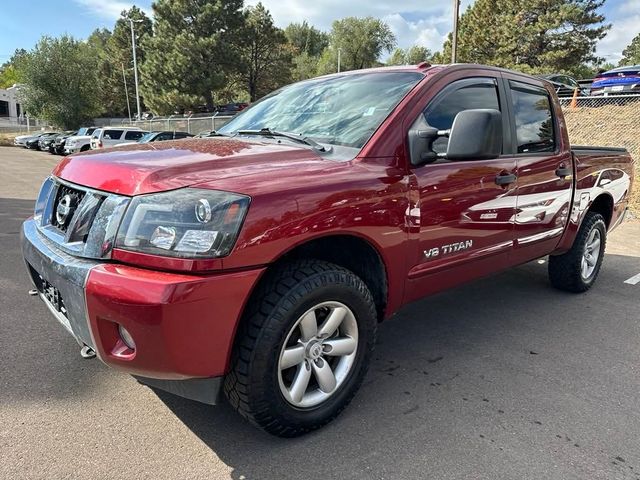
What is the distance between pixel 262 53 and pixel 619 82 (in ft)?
110

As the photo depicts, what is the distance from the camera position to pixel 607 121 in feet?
49.4

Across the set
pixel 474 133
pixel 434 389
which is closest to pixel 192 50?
pixel 474 133

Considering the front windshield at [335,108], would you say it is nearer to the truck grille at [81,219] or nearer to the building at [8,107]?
the truck grille at [81,219]

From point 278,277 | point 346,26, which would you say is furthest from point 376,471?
point 346,26

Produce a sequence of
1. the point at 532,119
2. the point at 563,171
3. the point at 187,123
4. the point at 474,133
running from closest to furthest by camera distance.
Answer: the point at 474,133, the point at 532,119, the point at 563,171, the point at 187,123

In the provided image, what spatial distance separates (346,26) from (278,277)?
6155cm

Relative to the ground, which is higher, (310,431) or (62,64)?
(62,64)

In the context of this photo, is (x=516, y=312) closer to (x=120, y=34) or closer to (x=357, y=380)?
(x=357, y=380)

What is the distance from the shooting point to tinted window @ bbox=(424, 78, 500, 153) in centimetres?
298

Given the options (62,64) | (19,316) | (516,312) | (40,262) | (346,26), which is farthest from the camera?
(346,26)

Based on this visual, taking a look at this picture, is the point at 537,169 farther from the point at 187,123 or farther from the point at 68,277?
the point at 187,123

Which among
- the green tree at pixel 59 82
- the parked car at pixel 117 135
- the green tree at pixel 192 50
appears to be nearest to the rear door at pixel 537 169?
the parked car at pixel 117 135

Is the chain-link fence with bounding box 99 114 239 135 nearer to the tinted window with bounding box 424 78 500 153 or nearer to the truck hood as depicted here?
the tinted window with bounding box 424 78 500 153

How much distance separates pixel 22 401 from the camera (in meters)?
2.69
